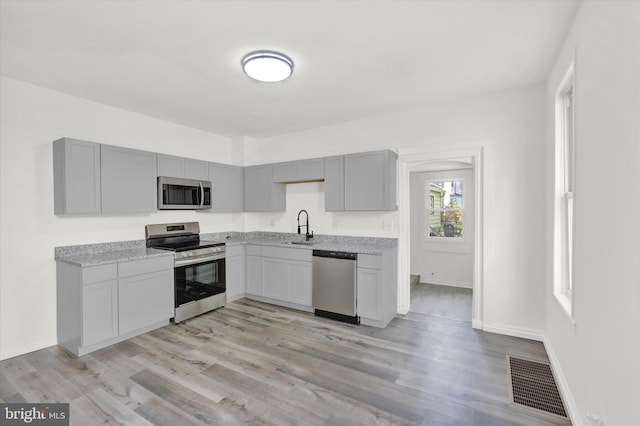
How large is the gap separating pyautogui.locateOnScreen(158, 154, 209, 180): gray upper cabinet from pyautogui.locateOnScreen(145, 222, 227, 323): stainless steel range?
76cm

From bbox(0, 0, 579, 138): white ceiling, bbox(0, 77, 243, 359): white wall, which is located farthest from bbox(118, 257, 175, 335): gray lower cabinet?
bbox(0, 0, 579, 138): white ceiling

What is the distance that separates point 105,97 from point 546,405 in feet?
17.1

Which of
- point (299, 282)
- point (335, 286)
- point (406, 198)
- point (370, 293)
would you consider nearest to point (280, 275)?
point (299, 282)

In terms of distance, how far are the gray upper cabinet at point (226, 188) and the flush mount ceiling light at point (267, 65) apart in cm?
236

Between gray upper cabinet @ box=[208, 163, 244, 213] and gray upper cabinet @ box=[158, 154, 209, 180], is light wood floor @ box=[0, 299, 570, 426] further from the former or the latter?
gray upper cabinet @ box=[158, 154, 209, 180]

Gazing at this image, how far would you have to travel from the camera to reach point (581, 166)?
78.6 inches

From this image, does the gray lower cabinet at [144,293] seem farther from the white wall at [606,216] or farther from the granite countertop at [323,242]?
the white wall at [606,216]

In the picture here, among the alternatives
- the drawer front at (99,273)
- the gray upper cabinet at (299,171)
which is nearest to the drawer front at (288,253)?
the gray upper cabinet at (299,171)

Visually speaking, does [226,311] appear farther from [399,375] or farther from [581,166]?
[581,166]

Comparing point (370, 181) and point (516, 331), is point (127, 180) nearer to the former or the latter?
point (370, 181)

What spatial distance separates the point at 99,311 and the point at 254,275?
2068mm

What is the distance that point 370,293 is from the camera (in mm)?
3691

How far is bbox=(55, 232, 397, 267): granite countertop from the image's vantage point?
3.28 metres

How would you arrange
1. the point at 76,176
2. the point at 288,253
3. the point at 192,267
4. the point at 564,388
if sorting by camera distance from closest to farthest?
the point at 564,388
the point at 76,176
the point at 192,267
the point at 288,253
